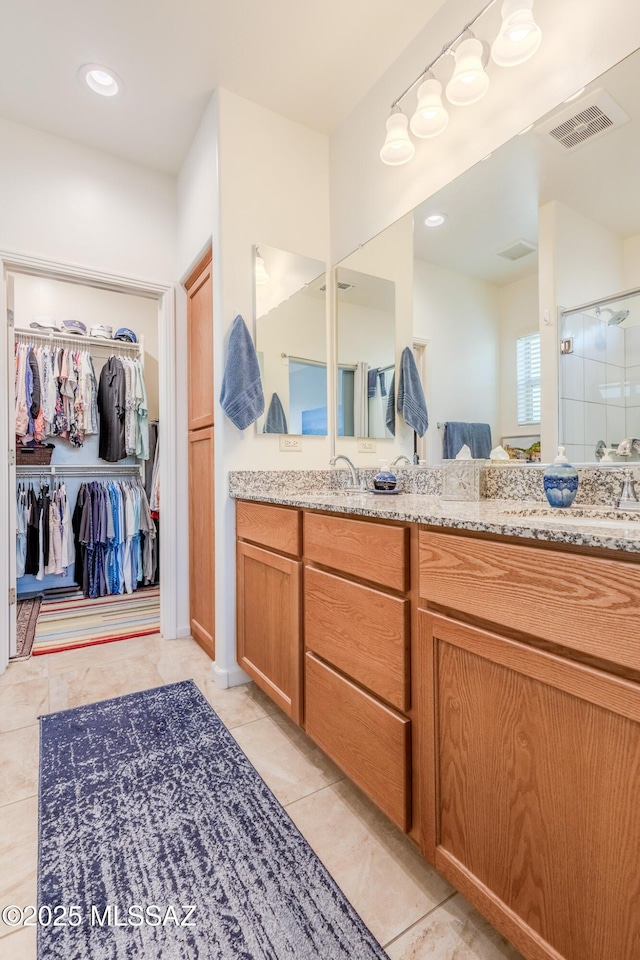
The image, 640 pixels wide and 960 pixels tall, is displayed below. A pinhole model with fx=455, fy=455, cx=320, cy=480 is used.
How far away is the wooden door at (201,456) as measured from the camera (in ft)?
7.70

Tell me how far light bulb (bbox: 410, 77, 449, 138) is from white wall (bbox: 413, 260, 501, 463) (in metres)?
0.44

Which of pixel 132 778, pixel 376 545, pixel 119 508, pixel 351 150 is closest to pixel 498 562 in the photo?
pixel 376 545

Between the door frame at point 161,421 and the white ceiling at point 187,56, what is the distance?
2.33 ft

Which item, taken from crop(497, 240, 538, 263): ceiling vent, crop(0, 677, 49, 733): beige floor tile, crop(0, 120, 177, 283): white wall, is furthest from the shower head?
crop(0, 677, 49, 733): beige floor tile

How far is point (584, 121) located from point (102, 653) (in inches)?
120

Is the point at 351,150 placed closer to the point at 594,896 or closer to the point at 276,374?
the point at 276,374

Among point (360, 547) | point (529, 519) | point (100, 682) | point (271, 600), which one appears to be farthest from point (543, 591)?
point (100, 682)

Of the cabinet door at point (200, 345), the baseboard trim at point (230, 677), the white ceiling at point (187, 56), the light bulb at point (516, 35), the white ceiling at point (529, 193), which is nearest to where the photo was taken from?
the white ceiling at point (529, 193)

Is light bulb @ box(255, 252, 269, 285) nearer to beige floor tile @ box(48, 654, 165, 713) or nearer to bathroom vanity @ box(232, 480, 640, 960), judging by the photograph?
bathroom vanity @ box(232, 480, 640, 960)

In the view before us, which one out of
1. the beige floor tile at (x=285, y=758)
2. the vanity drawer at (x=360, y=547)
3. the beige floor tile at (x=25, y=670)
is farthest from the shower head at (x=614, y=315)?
the beige floor tile at (x=25, y=670)

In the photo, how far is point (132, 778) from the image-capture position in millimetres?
1483

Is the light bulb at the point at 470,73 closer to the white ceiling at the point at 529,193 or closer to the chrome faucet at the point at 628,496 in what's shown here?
the white ceiling at the point at 529,193

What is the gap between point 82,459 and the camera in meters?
3.86

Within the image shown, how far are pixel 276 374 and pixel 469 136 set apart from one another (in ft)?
3.92
